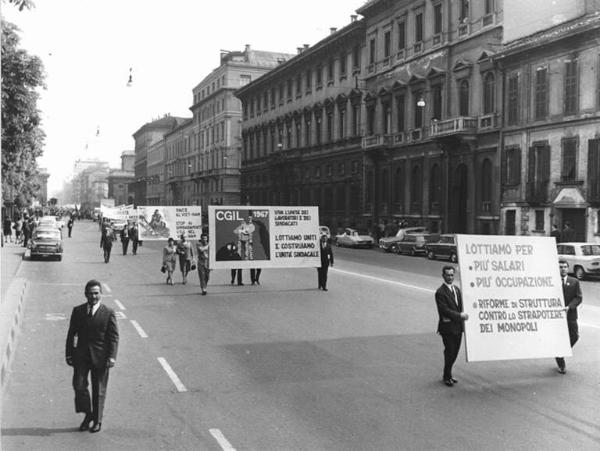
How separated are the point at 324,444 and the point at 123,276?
19.0 meters

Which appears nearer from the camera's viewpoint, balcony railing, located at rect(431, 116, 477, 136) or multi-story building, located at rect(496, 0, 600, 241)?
multi-story building, located at rect(496, 0, 600, 241)

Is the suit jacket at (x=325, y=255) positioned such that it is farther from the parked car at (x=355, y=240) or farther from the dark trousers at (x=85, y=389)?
the parked car at (x=355, y=240)

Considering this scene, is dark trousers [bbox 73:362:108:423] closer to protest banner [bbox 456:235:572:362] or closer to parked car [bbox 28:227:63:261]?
protest banner [bbox 456:235:572:362]

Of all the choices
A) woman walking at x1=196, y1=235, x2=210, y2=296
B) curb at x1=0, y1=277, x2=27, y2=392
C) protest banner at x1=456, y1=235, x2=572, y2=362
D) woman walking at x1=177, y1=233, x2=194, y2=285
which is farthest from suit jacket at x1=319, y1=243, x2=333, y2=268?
protest banner at x1=456, y1=235, x2=572, y2=362

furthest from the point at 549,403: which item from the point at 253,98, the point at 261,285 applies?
the point at 253,98

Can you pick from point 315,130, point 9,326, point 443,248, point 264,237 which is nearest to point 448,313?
point 9,326

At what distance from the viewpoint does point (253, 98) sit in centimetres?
8075

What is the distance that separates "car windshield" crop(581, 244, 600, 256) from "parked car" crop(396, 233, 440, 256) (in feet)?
42.0

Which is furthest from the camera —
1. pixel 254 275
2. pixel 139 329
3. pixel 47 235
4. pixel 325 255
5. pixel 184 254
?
pixel 47 235

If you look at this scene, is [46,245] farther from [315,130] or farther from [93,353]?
[315,130]

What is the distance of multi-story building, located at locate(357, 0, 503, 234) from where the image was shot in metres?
40.3

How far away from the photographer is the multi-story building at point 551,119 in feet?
107

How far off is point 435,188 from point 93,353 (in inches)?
1564

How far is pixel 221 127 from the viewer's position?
96.6 m
